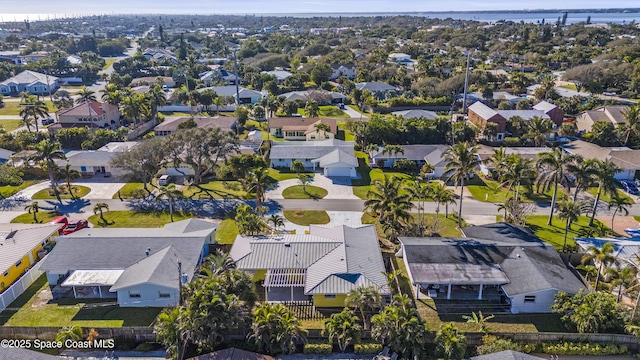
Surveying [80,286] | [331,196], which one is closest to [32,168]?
[80,286]

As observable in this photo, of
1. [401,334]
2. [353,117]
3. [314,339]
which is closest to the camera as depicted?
[401,334]

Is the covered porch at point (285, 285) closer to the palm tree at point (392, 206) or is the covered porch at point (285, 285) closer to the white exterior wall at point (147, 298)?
the white exterior wall at point (147, 298)

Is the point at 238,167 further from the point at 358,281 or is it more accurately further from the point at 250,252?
the point at 358,281

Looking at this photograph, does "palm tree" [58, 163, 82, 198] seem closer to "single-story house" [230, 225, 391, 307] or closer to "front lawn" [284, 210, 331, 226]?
"front lawn" [284, 210, 331, 226]

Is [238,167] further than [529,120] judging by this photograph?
No

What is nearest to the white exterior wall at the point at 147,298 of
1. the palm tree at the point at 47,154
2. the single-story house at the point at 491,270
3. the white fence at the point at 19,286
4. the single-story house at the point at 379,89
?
the white fence at the point at 19,286

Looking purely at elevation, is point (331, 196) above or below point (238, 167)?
below

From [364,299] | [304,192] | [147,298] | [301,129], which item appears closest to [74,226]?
[147,298]

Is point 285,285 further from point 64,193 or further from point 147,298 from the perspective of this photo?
point 64,193
